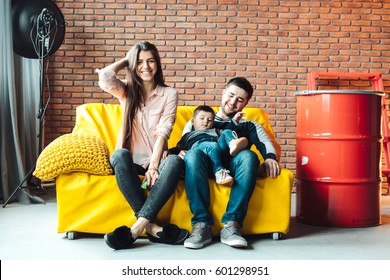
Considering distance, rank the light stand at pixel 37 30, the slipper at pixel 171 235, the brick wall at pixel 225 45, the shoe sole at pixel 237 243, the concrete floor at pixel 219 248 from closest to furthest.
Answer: the concrete floor at pixel 219 248, the shoe sole at pixel 237 243, the slipper at pixel 171 235, the light stand at pixel 37 30, the brick wall at pixel 225 45

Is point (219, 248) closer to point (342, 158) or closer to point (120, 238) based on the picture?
point (120, 238)

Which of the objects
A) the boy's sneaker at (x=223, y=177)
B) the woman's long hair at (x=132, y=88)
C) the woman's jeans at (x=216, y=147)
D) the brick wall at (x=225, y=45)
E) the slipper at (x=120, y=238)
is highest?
the brick wall at (x=225, y=45)

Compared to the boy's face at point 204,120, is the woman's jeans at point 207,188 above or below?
below

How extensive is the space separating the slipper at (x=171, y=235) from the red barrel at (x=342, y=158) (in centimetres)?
99

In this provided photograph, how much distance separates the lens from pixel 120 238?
2508 millimetres

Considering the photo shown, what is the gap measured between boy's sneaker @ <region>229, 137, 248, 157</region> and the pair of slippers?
479 mm

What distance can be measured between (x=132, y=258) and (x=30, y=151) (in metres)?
2.60

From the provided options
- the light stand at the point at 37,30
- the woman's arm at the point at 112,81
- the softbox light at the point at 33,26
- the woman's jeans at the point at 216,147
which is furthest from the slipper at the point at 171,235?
the softbox light at the point at 33,26

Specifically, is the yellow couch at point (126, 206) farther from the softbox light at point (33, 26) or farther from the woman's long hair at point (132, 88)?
the softbox light at point (33, 26)

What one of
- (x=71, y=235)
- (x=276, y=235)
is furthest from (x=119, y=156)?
(x=276, y=235)

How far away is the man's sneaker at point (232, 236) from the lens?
2541mm

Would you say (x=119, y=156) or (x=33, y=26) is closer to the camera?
(x=119, y=156)

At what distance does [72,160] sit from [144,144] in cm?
40

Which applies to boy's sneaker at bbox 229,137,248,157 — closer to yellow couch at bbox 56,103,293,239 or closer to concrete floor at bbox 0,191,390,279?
yellow couch at bbox 56,103,293,239
